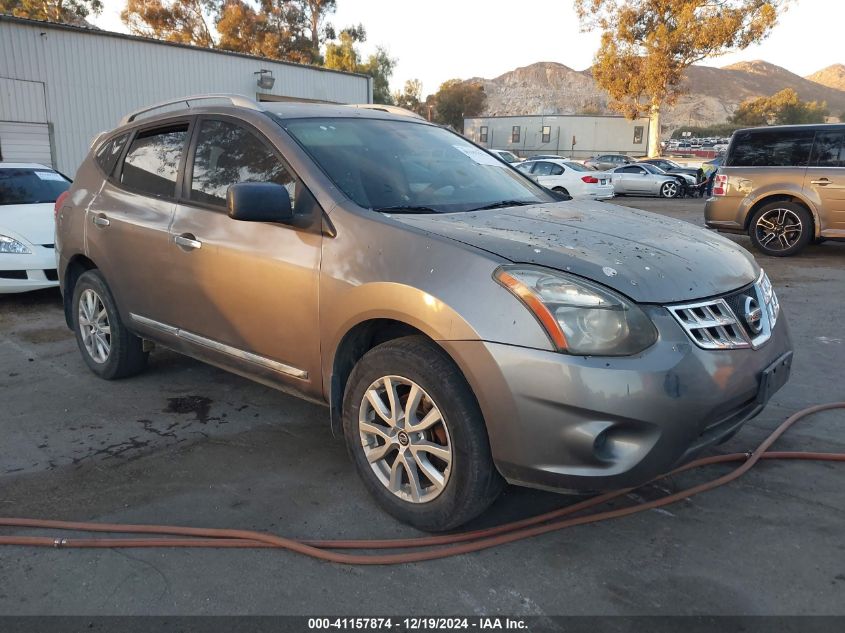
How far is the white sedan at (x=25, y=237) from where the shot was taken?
6.81 meters

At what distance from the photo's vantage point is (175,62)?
19250 millimetres

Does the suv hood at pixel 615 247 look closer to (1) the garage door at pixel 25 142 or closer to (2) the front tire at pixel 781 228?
(2) the front tire at pixel 781 228

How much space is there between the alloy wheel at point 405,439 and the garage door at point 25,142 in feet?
54.6

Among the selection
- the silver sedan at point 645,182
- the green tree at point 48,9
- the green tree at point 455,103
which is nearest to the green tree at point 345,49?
the green tree at point 48,9

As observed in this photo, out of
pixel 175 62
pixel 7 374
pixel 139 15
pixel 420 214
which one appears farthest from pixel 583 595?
pixel 139 15

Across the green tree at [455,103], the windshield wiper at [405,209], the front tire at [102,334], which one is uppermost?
the green tree at [455,103]

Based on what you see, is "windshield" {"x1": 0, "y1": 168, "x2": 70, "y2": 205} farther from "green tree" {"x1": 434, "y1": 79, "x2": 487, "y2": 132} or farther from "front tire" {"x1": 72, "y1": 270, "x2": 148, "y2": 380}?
"green tree" {"x1": 434, "y1": 79, "x2": 487, "y2": 132}

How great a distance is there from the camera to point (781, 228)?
395 inches

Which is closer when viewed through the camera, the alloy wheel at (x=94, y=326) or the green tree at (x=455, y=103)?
the alloy wheel at (x=94, y=326)

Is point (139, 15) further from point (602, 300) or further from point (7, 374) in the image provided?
point (602, 300)

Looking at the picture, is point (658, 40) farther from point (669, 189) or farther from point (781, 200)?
point (781, 200)

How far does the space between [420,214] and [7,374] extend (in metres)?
3.63

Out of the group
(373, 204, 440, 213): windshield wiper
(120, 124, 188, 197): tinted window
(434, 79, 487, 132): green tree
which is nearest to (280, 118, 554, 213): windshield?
(373, 204, 440, 213): windshield wiper

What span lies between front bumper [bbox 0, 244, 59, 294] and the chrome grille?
6.43 meters
